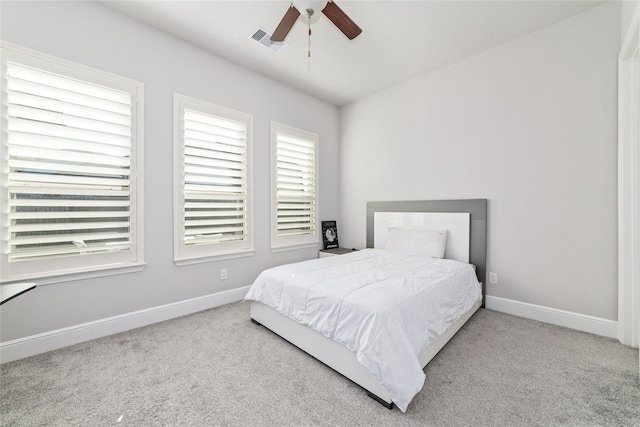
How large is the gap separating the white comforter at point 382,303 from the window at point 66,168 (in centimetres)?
144

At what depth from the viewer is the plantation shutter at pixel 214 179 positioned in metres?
2.85

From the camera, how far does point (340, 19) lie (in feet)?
6.59

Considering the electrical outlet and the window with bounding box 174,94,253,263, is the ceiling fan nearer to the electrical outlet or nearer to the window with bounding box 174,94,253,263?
the window with bounding box 174,94,253,263

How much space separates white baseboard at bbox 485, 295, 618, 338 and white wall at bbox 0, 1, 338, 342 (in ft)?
8.68

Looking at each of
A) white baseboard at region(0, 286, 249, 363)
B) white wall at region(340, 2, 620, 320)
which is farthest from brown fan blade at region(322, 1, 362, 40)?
white baseboard at region(0, 286, 249, 363)

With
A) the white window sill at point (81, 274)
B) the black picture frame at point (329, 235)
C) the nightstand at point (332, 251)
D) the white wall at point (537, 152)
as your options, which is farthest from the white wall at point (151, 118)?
the white wall at point (537, 152)

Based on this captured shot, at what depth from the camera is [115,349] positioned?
6.91 ft

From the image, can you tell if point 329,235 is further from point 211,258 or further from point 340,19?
point 340,19

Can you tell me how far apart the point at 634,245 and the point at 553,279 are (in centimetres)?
67

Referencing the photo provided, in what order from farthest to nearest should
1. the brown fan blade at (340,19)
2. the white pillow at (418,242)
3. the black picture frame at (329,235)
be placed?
1. the black picture frame at (329,235)
2. the white pillow at (418,242)
3. the brown fan blade at (340,19)

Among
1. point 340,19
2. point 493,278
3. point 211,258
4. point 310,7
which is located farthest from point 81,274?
point 493,278

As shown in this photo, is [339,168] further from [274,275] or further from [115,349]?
[115,349]

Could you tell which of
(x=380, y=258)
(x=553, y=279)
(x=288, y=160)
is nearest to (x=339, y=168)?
(x=288, y=160)

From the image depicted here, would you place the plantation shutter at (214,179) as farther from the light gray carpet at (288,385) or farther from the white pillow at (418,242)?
the white pillow at (418,242)
